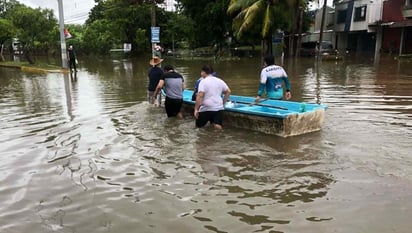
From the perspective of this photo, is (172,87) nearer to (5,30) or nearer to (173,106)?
(173,106)

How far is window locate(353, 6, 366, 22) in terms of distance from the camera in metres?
39.0

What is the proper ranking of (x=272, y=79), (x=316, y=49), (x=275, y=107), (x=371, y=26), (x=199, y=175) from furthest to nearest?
(x=371, y=26) < (x=316, y=49) < (x=275, y=107) < (x=272, y=79) < (x=199, y=175)

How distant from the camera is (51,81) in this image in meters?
20.0

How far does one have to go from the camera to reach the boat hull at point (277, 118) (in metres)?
7.76

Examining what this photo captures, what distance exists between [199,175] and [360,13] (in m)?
38.5

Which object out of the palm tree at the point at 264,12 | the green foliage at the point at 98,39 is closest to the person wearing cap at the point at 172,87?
the palm tree at the point at 264,12

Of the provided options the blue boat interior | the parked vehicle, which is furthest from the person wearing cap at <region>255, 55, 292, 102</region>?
the parked vehicle

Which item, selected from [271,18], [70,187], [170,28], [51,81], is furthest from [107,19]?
[70,187]

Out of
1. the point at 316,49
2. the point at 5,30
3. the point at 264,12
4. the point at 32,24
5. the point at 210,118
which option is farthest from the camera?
the point at 32,24

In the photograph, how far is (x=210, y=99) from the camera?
8.05 metres

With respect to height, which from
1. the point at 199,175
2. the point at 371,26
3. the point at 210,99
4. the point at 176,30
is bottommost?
the point at 199,175

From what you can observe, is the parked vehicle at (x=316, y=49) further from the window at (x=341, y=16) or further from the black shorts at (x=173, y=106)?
the black shorts at (x=173, y=106)

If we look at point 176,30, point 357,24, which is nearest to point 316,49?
point 357,24

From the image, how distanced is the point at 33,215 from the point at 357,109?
28.0 ft
